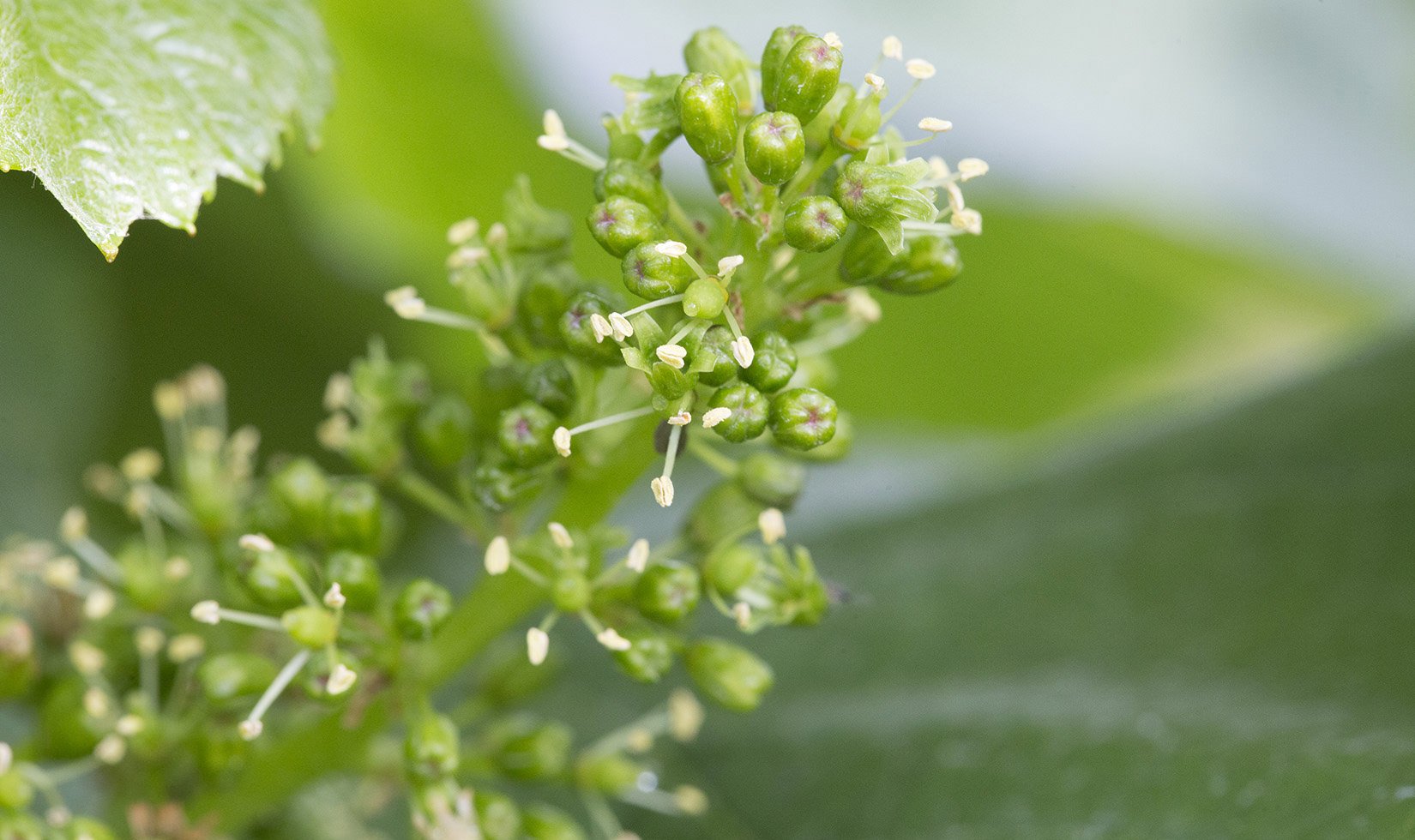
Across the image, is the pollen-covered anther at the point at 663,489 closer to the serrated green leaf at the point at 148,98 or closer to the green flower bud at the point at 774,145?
the green flower bud at the point at 774,145

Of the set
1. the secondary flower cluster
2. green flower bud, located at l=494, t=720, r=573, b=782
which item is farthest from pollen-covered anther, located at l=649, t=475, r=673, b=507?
green flower bud, located at l=494, t=720, r=573, b=782

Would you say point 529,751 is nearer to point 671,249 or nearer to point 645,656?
point 645,656

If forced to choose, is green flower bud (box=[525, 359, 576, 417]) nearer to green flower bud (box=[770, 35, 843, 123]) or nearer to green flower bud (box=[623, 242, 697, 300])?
green flower bud (box=[623, 242, 697, 300])

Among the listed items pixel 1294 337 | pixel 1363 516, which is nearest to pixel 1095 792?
pixel 1363 516

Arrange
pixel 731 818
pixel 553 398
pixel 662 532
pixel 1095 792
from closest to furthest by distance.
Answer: pixel 553 398 < pixel 1095 792 < pixel 731 818 < pixel 662 532

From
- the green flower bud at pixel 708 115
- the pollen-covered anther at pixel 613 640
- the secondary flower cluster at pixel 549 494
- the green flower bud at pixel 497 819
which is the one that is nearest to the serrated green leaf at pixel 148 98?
the secondary flower cluster at pixel 549 494

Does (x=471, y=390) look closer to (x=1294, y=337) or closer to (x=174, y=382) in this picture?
(x=174, y=382)
